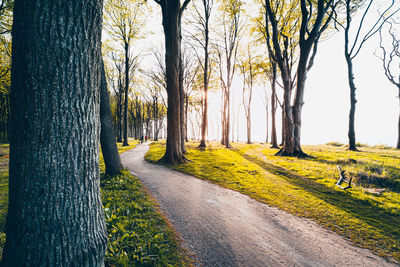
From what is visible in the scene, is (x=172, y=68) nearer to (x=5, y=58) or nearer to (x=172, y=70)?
(x=172, y=70)

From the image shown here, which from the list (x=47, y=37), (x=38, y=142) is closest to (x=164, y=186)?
(x=38, y=142)

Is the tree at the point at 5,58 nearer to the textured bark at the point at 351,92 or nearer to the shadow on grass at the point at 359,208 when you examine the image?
the shadow on grass at the point at 359,208

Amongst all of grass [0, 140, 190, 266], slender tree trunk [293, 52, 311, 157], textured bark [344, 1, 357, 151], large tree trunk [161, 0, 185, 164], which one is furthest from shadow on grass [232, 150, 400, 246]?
textured bark [344, 1, 357, 151]

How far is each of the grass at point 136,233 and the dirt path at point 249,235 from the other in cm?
31

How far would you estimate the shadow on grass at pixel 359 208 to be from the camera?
3.39m

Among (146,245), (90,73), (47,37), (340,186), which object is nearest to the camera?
(47,37)

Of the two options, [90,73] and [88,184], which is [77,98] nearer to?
[90,73]

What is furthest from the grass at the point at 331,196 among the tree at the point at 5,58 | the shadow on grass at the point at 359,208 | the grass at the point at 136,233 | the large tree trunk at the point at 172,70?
the tree at the point at 5,58

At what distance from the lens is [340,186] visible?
5.30 m

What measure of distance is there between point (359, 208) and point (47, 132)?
6.49m

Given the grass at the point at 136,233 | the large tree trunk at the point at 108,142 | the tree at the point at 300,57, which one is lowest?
the grass at the point at 136,233

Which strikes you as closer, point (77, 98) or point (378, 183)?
point (77, 98)

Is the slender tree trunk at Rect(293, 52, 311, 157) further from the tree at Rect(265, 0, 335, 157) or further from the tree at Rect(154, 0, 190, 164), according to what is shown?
the tree at Rect(154, 0, 190, 164)

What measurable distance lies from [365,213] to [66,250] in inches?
234
